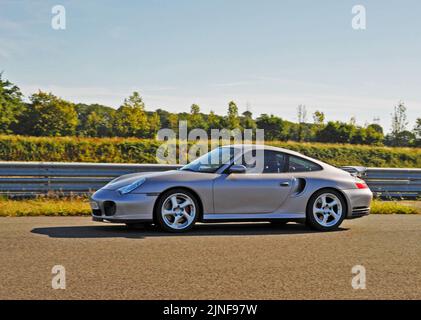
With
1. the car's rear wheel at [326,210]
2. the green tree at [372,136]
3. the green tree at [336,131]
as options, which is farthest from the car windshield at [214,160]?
the green tree at [336,131]

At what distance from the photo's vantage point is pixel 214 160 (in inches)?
374

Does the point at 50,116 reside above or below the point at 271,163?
above

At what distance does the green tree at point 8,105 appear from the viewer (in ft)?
246

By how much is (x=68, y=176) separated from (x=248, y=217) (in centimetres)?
623

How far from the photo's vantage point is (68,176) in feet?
46.3

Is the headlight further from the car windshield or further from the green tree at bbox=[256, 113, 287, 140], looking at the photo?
the green tree at bbox=[256, 113, 287, 140]

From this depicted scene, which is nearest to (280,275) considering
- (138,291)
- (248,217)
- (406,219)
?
(138,291)

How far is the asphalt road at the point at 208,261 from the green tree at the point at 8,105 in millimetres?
69151

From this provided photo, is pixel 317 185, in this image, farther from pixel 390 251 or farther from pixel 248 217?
pixel 390 251

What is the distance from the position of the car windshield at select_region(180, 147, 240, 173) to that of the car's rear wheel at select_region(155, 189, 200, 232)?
1.95 ft

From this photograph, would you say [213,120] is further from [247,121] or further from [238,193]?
[238,193]

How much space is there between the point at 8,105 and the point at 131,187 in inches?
2851

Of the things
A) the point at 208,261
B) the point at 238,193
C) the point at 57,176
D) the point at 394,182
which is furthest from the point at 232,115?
the point at 208,261

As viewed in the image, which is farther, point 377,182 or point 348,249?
point 377,182
